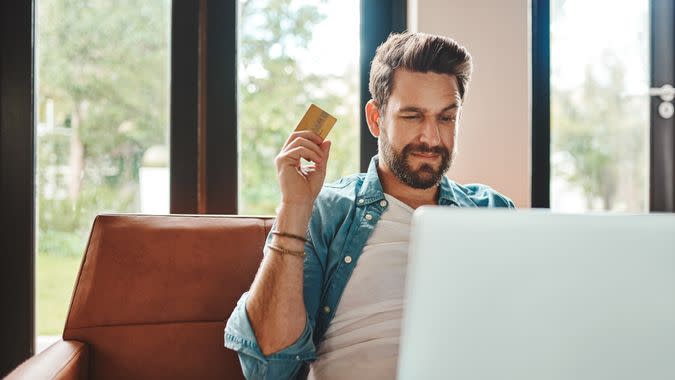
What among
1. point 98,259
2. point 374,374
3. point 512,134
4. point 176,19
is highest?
point 176,19

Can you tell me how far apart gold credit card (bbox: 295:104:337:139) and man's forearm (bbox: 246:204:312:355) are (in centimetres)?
21

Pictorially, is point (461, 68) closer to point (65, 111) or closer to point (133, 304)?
point (133, 304)

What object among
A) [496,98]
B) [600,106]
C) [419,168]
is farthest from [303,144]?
[600,106]

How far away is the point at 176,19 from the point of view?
69.4 inches

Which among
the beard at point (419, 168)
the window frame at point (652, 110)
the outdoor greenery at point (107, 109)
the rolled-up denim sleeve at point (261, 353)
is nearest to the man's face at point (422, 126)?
the beard at point (419, 168)

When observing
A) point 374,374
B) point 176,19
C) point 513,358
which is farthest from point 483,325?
point 176,19

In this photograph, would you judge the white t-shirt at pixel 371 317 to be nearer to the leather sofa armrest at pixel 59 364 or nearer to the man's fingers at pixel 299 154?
the man's fingers at pixel 299 154

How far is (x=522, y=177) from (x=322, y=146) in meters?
0.95

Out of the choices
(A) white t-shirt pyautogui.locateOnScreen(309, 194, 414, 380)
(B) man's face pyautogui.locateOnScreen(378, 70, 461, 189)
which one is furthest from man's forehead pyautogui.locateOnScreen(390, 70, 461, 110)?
(A) white t-shirt pyautogui.locateOnScreen(309, 194, 414, 380)

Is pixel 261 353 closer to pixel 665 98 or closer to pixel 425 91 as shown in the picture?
pixel 425 91

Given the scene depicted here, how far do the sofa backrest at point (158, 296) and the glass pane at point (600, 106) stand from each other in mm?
1298

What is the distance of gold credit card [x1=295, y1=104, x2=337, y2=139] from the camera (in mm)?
1092

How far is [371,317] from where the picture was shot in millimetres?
1042

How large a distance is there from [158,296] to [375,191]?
21.1 inches
